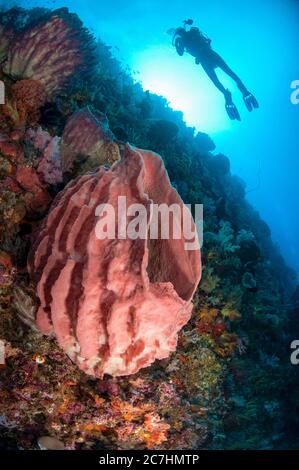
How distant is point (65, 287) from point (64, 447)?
10.8ft

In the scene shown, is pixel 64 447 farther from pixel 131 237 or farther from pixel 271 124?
pixel 271 124

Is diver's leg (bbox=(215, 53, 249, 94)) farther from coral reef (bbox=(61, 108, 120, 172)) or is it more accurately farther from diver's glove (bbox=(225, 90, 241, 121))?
coral reef (bbox=(61, 108, 120, 172))

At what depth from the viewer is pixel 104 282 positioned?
7.80ft

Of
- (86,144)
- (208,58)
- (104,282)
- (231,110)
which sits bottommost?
(104,282)

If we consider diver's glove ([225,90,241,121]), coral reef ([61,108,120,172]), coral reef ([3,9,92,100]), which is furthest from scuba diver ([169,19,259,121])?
coral reef ([61,108,120,172])

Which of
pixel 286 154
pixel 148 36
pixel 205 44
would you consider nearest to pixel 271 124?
pixel 286 154

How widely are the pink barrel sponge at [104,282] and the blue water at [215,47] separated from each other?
37.2 m

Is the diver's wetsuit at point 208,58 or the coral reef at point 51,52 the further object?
the diver's wetsuit at point 208,58

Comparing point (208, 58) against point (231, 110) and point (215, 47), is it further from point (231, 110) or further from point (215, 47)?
point (215, 47)

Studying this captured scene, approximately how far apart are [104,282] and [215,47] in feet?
201

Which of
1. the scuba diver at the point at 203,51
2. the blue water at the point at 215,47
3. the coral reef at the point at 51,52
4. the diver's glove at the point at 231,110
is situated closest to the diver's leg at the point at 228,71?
the scuba diver at the point at 203,51

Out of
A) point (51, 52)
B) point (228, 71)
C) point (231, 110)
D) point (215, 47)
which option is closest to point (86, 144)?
point (51, 52)

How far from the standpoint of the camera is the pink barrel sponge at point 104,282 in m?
2.38

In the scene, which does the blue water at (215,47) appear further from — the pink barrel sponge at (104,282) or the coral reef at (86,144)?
the pink barrel sponge at (104,282)
